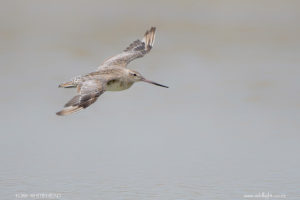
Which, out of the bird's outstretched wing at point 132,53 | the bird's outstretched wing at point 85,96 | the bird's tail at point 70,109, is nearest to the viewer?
the bird's tail at point 70,109

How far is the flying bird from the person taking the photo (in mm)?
8625

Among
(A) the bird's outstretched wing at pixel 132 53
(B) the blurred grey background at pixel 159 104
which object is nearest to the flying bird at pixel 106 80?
(A) the bird's outstretched wing at pixel 132 53

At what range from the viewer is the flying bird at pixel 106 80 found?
8.62 m

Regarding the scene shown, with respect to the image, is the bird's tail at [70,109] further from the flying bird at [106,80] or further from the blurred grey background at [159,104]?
the blurred grey background at [159,104]

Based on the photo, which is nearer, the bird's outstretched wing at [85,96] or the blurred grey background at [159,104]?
the bird's outstretched wing at [85,96]

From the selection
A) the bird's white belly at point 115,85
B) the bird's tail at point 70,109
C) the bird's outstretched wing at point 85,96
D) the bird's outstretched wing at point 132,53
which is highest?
the bird's outstretched wing at point 132,53

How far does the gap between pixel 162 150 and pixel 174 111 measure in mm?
1915

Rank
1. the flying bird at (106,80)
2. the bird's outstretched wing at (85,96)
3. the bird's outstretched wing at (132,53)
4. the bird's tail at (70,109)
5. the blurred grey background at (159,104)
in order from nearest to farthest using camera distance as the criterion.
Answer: the bird's tail at (70,109) → the bird's outstretched wing at (85,96) → the flying bird at (106,80) → the blurred grey background at (159,104) → the bird's outstretched wing at (132,53)

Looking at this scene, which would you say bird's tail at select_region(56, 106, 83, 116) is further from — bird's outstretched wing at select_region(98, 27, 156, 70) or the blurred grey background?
bird's outstretched wing at select_region(98, 27, 156, 70)

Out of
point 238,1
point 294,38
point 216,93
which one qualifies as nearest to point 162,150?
point 216,93

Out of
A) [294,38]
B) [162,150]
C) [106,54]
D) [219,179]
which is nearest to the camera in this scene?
[219,179]

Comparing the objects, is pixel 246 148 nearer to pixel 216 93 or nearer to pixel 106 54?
pixel 216 93

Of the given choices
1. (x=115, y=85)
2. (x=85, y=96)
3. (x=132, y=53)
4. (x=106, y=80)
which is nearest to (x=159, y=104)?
(x=132, y=53)

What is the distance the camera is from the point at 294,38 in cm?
1644
